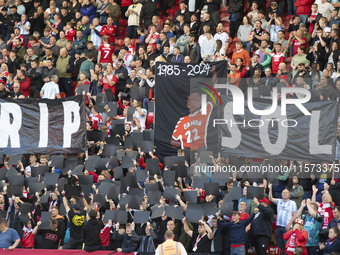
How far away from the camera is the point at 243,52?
68.5 feet

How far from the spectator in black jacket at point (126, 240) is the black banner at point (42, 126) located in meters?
4.24

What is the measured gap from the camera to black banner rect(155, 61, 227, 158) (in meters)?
18.6

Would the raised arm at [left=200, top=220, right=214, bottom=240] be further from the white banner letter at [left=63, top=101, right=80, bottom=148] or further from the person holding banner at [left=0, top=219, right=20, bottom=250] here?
the white banner letter at [left=63, top=101, right=80, bottom=148]

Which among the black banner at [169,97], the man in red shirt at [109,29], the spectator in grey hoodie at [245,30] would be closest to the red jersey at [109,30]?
the man in red shirt at [109,29]

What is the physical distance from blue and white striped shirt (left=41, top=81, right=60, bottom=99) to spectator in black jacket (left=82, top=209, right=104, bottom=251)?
22.8 feet

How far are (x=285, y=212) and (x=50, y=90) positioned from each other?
8.35 meters

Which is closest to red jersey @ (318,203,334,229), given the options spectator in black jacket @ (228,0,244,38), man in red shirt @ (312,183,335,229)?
man in red shirt @ (312,183,335,229)

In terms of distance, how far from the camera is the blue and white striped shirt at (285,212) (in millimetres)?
15594

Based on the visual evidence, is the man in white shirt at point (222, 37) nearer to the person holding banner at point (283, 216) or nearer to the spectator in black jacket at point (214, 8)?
the spectator in black jacket at point (214, 8)

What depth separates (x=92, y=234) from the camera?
588 inches

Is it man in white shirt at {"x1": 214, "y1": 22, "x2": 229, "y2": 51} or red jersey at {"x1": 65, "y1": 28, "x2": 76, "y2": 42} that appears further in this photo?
red jersey at {"x1": 65, "y1": 28, "x2": 76, "y2": 42}

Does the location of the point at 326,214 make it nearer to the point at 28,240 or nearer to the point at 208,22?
the point at 28,240

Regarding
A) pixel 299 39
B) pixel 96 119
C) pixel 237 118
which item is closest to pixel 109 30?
pixel 96 119

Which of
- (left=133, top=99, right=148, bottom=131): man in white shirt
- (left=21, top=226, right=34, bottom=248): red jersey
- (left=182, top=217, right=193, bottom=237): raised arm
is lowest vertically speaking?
(left=21, top=226, right=34, bottom=248): red jersey
